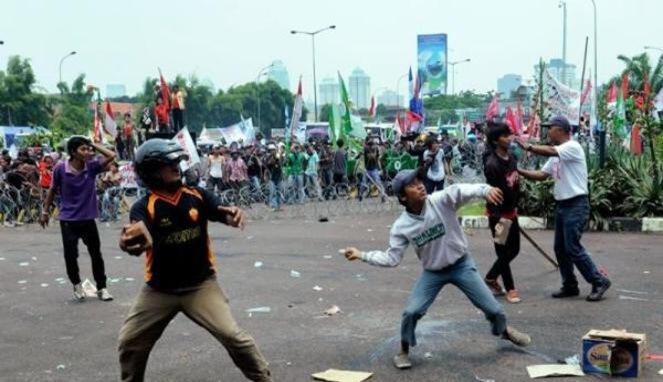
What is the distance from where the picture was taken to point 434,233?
18.6 feet

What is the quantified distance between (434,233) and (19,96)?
6024 cm

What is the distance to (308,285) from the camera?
355 inches

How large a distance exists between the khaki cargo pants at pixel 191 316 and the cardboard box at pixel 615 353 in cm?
234

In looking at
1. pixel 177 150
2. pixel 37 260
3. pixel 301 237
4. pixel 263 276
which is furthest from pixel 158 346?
pixel 301 237

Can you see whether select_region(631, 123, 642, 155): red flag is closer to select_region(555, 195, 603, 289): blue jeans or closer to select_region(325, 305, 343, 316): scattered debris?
select_region(555, 195, 603, 289): blue jeans

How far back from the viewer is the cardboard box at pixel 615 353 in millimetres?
5227

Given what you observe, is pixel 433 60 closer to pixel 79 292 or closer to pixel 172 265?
pixel 79 292

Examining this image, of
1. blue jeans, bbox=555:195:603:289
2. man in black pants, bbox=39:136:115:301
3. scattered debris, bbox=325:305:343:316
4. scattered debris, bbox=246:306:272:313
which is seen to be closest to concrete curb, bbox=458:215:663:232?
blue jeans, bbox=555:195:603:289

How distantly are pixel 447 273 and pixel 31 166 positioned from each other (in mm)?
14960

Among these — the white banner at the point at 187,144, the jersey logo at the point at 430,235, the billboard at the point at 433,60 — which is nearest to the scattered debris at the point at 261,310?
the jersey logo at the point at 430,235

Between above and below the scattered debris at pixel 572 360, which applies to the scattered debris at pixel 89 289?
below

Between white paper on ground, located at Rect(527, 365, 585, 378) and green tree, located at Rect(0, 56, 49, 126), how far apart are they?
193 feet

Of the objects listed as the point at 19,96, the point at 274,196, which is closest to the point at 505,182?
the point at 274,196

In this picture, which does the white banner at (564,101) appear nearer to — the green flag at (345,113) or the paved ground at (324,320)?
the paved ground at (324,320)
